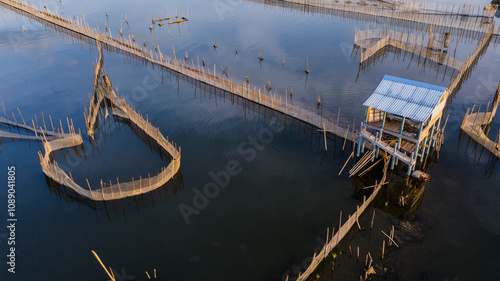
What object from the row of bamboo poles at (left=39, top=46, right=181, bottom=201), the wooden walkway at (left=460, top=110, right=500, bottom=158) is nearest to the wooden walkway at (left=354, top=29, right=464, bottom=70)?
the wooden walkway at (left=460, top=110, right=500, bottom=158)

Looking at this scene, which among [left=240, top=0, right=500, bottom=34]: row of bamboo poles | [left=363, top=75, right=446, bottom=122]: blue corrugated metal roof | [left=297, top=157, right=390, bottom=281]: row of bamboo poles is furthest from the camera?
[left=240, top=0, right=500, bottom=34]: row of bamboo poles

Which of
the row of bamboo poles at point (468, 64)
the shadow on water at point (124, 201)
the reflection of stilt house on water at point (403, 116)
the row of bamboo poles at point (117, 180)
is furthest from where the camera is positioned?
the row of bamboo poles at point (468, 64)

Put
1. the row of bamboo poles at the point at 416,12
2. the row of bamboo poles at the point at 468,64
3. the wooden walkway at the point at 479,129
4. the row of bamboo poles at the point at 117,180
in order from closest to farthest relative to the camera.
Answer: the row of bamboo poles at the point at 117,180 < the wooden walkway at the point at 479,129 < the row of bamboo poles at the point at 468,64 < the row of bamboo poles at the point at 416,12

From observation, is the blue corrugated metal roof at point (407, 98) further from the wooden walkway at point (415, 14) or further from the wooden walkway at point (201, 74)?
the wooden walkway at point (415, 14)

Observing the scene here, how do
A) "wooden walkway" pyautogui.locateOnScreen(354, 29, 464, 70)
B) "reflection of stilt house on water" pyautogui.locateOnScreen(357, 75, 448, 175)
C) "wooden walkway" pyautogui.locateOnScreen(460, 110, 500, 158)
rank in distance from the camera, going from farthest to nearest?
"wooden walkway" pyautogui.locateOnScreen(354, 29, 464, 70) < "wooden walkway" pyautogui.locateOnScreen(460, 110, 500, 158) < "reflection of stilt house on water" pyautogui.locateOnScreen(357, 75, 448, 175)

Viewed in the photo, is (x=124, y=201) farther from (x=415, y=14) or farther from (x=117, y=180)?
(x=415, y=14)

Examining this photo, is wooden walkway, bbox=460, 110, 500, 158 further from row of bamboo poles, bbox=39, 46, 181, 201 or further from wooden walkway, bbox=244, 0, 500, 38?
wooden walkway, bbox=244, 0, 500, 38

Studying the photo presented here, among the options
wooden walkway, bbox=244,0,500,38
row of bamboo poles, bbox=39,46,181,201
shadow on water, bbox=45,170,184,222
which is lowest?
shadow on water, bbox=45,170,184,222

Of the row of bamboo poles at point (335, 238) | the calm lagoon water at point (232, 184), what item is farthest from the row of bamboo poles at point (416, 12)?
the row of bamboo poles at point (335, 238)
